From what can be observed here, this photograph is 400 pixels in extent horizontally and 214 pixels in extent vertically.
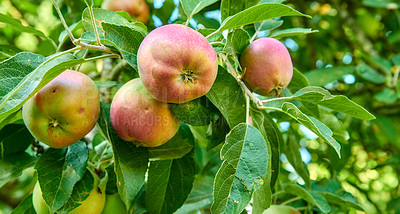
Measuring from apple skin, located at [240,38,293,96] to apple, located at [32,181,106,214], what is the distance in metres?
0.58

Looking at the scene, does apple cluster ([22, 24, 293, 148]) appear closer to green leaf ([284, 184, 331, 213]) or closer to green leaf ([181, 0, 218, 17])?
green leaf ([181, 0, 218, 17])

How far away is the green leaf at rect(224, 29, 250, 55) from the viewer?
1008 mm

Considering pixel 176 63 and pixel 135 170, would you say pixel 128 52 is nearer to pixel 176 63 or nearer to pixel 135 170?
pixel 176 63

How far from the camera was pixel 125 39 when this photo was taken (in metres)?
0.97

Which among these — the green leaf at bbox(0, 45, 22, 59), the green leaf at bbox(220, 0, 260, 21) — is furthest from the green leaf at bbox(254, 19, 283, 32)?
the green leaf at bbox(0, 45, 22, 59)

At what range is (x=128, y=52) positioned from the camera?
0.98 meters

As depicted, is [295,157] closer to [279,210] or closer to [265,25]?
[279,210]

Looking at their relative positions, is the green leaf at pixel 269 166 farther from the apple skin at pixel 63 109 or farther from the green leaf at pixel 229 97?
the apple skin at pixel 63 109

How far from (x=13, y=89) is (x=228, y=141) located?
532 mm

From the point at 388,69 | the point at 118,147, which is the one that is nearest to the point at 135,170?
the point at 118,147

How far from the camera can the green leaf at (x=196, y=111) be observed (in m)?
0.99

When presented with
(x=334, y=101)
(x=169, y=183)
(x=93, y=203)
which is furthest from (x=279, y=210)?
(x=93, y=203)

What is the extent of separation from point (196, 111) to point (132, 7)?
1.01m

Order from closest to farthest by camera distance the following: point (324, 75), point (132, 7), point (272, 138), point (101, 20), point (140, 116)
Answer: point (140, 116) < point (101, 20) < point (272, 138) < point (132, 7) < point (324, 75)
